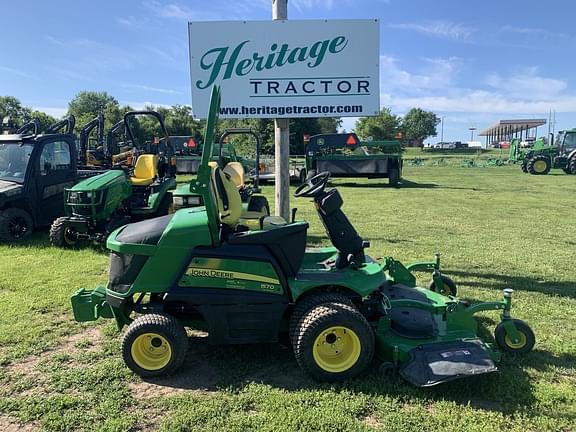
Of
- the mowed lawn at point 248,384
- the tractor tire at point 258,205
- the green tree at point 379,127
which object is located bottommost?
the mowed lawn at point 248,384

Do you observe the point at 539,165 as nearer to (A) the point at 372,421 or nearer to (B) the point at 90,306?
(A) the point at 372,421

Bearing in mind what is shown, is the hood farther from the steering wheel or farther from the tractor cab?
the steering wheel

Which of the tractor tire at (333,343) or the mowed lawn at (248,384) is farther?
the tractor tire at (333,343)

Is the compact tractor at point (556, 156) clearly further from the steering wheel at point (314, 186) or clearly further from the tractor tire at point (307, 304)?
the tractor tire at point (307, 304)

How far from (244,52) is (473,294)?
3.86 metres

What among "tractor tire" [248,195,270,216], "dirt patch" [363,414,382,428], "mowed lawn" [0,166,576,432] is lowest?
"dirt patch" [363,414,382,428]

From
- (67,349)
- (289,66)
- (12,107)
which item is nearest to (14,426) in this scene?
(67,349)

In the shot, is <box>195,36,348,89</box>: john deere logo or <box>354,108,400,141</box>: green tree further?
<box>354,108,400,141</box>: green tree

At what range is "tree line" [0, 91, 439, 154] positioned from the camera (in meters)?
34.2

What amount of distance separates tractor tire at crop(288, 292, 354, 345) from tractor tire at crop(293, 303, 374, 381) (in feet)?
0.14

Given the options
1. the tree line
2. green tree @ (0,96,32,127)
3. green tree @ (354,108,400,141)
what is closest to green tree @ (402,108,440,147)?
the tree line

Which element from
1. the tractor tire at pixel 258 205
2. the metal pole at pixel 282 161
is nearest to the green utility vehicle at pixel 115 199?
the tractor tire at pixel 258 205

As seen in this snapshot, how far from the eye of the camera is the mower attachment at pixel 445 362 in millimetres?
2988

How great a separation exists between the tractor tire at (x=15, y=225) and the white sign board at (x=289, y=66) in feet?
12.6
